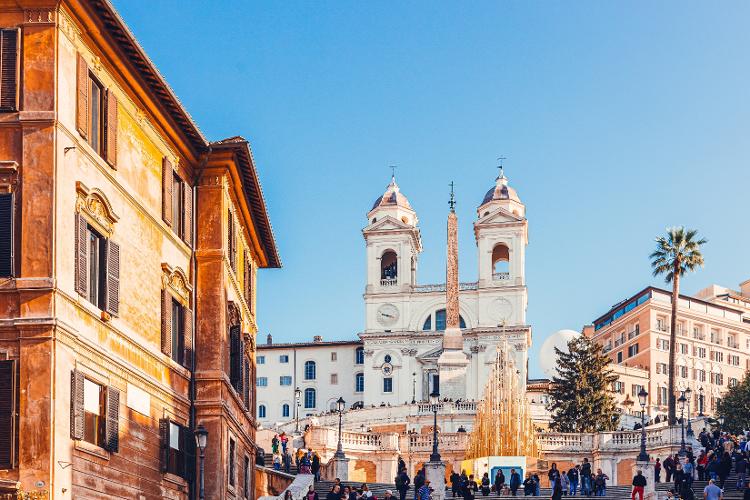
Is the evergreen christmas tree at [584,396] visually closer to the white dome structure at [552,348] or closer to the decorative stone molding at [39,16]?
the white dome structure at [552,348]

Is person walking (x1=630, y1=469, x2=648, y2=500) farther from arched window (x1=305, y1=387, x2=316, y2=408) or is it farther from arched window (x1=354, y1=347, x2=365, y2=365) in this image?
arched window (x1=305, y1=387, x2=316, y2=408)

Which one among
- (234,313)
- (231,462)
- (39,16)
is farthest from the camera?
(234,313)

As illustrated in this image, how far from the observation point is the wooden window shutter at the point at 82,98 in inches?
1149

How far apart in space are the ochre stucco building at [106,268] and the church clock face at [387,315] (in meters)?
101

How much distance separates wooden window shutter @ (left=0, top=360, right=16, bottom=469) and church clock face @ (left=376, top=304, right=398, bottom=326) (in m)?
115

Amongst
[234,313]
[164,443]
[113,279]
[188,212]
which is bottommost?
[164,443]

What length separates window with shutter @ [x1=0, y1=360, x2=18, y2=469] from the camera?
26641mm

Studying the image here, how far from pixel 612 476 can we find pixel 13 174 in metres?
55.7

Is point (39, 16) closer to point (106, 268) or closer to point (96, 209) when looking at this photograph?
point (96, 209)

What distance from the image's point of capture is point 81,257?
2906 cm

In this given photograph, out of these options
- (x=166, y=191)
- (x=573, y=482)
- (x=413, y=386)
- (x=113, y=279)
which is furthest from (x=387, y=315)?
(x=113, y=279)

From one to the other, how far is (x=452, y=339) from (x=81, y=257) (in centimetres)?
10211

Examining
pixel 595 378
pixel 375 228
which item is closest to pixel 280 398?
pixel 375 228

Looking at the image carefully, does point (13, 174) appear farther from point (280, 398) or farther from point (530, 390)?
point (280, 398)
